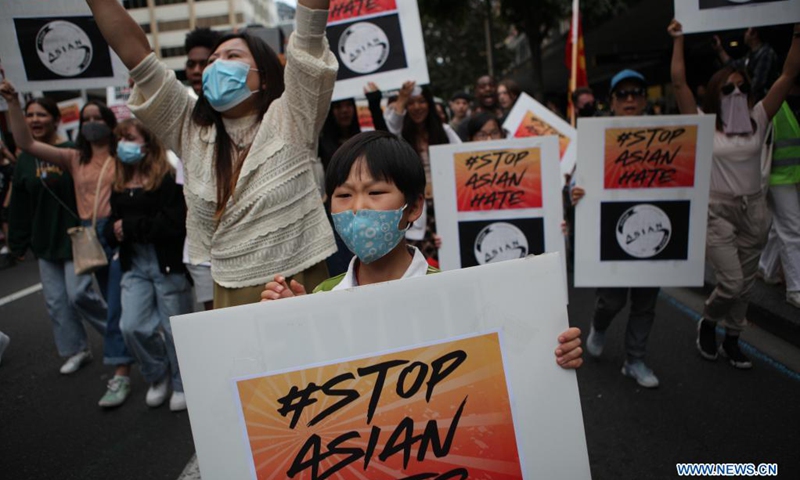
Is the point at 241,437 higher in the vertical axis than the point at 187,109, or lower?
lower

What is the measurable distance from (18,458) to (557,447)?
3.00 meters

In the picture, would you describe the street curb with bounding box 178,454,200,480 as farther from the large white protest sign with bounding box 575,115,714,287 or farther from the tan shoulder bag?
the large white protest sign with bounding box 575,115,714,287

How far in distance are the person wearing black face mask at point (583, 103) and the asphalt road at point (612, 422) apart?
2.95 m

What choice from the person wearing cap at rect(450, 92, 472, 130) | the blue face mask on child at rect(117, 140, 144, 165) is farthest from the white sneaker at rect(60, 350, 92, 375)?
the person wearing cap at rect(450, 92, 472, 130)

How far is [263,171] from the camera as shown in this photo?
6.72 feet

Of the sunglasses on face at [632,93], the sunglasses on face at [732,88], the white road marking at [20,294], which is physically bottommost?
the white road marking at [20,294]

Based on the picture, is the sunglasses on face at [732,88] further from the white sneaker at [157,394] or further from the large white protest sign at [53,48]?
the white sneaker at [157,394]

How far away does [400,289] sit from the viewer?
1.30 meters

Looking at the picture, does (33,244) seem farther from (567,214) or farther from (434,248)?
(567,214)

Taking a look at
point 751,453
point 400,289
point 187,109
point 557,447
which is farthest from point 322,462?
point 751,453

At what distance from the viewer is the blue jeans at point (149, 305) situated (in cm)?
328

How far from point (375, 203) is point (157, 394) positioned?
2.63 meters

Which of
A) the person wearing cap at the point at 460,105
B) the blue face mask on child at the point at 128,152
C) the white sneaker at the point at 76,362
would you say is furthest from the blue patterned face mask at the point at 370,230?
the person wearing cap at the point at 460,105

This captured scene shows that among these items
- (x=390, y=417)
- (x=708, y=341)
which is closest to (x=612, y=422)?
(x=708, y=341)
